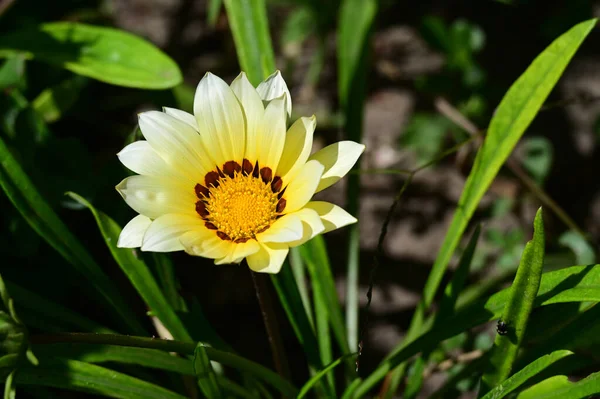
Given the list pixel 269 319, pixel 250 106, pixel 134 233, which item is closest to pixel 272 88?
pixel 250 106

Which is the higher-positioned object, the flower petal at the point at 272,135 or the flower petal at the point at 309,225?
the flower petal at the point at 272,135

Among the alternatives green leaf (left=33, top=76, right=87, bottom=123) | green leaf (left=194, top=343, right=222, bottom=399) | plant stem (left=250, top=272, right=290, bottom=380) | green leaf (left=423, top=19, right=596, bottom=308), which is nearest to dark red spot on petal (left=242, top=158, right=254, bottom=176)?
plant stem (left=250, top=272, right=290, bottom=380)

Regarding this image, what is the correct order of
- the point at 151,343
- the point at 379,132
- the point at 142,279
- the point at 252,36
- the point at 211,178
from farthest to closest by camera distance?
the point at 379,132, the point at 252,36, the point at 142,279, the point at 211,178, the point at 151,343

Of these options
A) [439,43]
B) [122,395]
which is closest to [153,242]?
[122,395]

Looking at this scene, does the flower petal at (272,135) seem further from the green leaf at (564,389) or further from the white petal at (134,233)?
the green leaf at (564,389)

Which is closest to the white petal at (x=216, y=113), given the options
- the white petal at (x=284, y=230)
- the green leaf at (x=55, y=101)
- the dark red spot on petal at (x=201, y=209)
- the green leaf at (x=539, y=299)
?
the dark red spot on petal at (x=201, y=209)

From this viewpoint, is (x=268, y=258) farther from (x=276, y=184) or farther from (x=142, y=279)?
(x=142, y=279)

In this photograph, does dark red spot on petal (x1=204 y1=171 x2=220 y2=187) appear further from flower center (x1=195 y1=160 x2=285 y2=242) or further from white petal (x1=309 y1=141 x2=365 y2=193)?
white petal (x1=309 y1=141 x2=365 y2=193)
